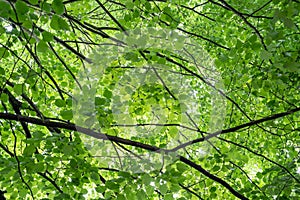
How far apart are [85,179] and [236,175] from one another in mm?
1782

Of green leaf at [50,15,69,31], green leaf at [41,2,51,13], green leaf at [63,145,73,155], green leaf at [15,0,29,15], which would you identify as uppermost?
green leaf at [41,2,51,13]

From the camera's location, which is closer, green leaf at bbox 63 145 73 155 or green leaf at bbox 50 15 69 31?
green leaf at bbox 50 15 69 31

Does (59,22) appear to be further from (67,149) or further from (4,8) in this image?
(67,149)

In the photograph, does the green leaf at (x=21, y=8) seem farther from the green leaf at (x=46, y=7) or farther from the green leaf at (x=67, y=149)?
the green leaf at (x=67, y=149)

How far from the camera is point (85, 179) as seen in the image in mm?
1994

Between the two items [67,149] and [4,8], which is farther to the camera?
[67,149]

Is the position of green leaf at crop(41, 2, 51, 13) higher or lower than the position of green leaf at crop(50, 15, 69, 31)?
higher

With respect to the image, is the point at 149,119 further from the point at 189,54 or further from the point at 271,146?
the point at 271,146

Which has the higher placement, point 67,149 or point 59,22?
point 59,22

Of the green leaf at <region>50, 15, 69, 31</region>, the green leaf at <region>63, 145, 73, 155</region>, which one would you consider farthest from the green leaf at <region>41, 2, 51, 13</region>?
the green leaf at <region>63, 145, 73, 155</region>

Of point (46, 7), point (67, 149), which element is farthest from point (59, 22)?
point (67, 149)

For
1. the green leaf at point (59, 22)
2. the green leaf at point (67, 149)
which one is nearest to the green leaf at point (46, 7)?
the green leaf at point (59, 22)

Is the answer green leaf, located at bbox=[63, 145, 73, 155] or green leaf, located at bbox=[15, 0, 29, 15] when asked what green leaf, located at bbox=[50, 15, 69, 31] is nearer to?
green leaf, located at bbox=[15, 0, 29, 15]

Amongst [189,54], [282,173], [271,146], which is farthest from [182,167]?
[271,146]
